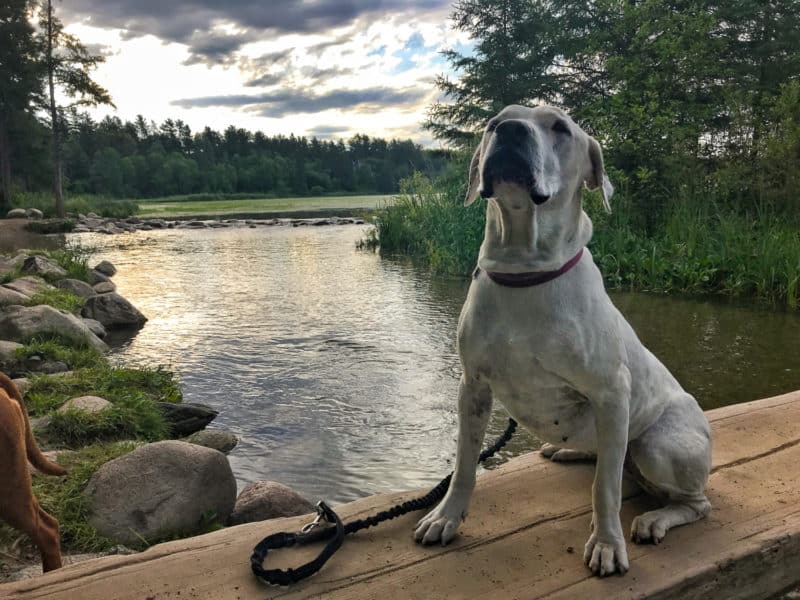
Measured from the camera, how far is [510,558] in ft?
6.95

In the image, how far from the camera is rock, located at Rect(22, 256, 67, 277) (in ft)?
37.0

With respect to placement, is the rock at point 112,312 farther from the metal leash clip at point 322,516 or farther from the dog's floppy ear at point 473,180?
the dog's floppy ear at point 473,180

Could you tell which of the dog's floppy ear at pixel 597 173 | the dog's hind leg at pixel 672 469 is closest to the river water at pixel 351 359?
the dog's hind leg at pixel 672 469

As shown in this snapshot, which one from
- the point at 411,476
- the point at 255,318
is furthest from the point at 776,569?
the point at 255,318

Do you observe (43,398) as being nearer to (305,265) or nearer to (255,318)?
(255,318)

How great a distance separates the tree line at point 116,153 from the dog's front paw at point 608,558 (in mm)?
15862

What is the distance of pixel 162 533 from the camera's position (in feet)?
11.4

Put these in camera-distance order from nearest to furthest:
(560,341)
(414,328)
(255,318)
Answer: (560,341) → (414,328) → (255,318)

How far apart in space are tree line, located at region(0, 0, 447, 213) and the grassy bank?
15.9 ft

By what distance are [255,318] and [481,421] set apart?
26.0 ft

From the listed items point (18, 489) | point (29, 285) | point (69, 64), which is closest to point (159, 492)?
point (18, 489)

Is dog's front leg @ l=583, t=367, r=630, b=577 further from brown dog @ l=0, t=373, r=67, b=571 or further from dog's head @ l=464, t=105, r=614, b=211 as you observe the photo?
brown dog @ l=0, t=373, r=67, b=571

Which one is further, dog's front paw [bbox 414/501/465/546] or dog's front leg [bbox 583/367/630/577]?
dog's front paw [bbox 414/501/465/546]

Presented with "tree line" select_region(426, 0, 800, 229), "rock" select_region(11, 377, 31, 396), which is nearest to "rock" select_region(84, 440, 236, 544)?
"rock" select_region(11, 377, 31, 396)
